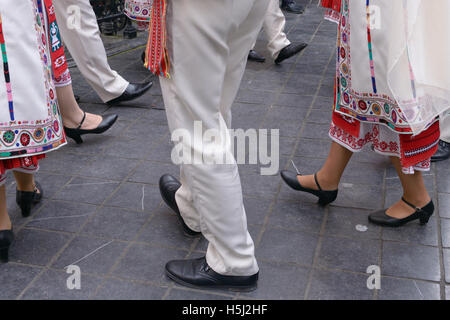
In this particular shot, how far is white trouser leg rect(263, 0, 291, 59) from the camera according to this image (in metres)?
5.26

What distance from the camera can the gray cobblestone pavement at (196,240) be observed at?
98.0 inches

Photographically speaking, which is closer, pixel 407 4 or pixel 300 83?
pixel 407 4

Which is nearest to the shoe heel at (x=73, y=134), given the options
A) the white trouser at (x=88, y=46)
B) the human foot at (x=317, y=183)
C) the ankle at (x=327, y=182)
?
the white trouser at (x=88, y=46)

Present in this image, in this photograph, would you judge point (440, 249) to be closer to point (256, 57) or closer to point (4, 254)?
point (4, 254)

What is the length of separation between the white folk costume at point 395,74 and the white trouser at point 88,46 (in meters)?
1.90

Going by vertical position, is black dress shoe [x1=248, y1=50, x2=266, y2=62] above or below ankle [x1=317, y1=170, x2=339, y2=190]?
below

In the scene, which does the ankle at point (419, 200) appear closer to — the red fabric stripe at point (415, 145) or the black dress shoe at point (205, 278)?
the red fabric stripe at point (415, 145)

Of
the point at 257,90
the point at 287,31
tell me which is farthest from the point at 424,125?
the point at 287,31

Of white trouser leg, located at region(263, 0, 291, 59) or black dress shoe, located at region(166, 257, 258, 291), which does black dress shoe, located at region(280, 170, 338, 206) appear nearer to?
black dress shoe, located at region(166, 257, 258, 291)

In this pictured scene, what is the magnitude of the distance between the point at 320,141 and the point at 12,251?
201cm

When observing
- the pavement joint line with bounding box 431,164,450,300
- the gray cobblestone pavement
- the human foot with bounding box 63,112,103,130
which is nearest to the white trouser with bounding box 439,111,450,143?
the gray cobblestone pavement

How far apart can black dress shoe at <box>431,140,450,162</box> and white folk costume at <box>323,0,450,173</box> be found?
86cm

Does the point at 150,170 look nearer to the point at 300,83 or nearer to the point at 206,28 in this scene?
the point at 206,28

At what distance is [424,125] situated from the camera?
2.46 meters
